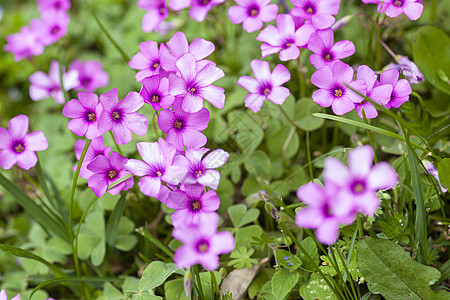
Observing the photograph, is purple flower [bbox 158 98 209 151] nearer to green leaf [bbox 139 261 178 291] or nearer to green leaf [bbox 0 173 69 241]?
green leaf [bbox 139 261 178 291]

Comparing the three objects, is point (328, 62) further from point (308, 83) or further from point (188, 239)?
point (188, 239)

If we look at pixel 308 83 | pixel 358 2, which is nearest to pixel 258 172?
pixel 308 83

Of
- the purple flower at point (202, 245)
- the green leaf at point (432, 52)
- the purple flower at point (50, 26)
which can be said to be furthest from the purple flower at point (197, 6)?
the purple flower at point (202, 245)

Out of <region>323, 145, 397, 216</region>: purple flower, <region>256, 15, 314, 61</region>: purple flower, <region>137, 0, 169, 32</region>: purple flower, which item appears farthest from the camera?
<region>137, 0, 169, 32</region>: purple flower

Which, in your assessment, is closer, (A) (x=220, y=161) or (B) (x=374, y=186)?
(B) (x=374, y=186)

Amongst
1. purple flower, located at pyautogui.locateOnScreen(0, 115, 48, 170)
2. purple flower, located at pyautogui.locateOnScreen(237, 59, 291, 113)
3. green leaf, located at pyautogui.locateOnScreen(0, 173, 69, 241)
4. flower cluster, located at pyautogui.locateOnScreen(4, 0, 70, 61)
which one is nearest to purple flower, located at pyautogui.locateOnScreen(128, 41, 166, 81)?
purple flower, located at pyautogui.locateOnScreen(237, 59, 291, 113)

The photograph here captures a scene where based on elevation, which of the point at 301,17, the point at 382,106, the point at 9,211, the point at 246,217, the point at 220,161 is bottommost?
the point at 9,211

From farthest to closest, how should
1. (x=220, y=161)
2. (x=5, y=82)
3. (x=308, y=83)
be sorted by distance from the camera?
(x=5, y=82), (x=308, y=83), (x=220, y=161)
